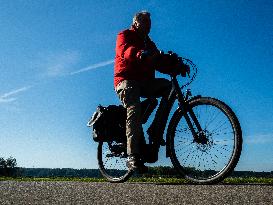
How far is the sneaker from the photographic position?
5.71 m

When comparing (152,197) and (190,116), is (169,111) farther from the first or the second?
(152,197)

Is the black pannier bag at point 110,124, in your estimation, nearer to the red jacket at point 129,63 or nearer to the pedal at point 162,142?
the red jacket at point 129,63

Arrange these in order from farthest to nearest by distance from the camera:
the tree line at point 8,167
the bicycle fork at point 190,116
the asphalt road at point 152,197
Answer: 1. the tree line at point 8,167
2. the bicycle fork at point 190,116
3. the asphalt road at point 152,197

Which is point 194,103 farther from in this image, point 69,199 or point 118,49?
point 69,199

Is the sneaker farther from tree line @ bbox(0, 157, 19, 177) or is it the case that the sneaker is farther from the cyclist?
tree line @ bbox(0, 157, 19, 177)

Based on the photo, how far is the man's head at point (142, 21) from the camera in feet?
20.6

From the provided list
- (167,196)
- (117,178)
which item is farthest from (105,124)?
(167,196)

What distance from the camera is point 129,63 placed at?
19.8 feet

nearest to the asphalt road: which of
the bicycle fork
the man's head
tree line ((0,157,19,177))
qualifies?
the bicycle fork

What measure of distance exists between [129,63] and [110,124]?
1187 millimetres

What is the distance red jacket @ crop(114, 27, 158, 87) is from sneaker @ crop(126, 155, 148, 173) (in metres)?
1.20

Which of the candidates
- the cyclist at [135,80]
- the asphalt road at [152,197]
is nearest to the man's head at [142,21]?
the cyclist at [135,80]

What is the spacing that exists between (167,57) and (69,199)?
2.80m

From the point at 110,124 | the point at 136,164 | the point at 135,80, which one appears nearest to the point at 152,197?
the point at 136,164
